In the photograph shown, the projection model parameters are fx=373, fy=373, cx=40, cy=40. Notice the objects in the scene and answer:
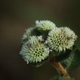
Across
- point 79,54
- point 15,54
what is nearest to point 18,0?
point 15,54

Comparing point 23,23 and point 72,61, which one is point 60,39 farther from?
point 23,23

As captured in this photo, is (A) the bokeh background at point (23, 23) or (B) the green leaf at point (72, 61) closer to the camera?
(B) the green leaf at point (72, 61)

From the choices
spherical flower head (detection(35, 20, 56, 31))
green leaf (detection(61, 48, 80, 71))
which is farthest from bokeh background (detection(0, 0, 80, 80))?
spherical flower head (detection(35, 20, 56, 31))

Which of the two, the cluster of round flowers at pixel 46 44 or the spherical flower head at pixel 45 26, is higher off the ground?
the spherical flower head at pixel 45 26

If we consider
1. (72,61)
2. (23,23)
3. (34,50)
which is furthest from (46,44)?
(23,23)

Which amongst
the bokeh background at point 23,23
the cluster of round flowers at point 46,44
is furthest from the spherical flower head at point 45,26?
the bokeh background at point 23,23

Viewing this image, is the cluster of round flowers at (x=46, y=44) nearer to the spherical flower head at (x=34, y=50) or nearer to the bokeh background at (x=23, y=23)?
the spherical flower head at (x=34, y=50)
